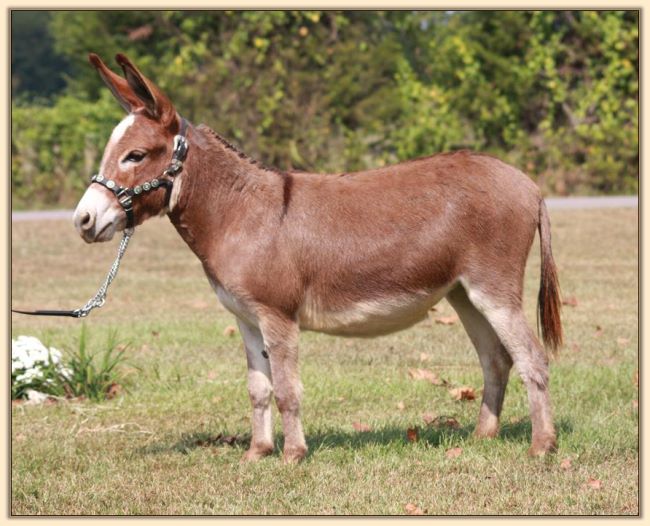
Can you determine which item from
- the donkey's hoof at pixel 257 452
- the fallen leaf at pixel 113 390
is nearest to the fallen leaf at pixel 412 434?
the donkey's hoof at pixel 257 452

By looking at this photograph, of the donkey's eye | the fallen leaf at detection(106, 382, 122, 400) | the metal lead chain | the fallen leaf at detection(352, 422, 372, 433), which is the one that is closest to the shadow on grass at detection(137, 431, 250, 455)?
the fallen leaf at detection(352, 422, 372, 433)

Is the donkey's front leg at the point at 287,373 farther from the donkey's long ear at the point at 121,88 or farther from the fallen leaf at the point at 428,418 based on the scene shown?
the donkey's long ear at the point at 121,88

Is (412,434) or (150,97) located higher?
(150,97)

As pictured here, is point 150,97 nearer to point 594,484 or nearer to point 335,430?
point 335,430

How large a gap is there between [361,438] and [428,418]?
71 cm

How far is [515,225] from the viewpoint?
258 inches

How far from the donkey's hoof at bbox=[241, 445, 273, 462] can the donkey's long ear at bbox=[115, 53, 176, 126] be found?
1.98m

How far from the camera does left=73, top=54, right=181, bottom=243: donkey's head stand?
6.13 meters

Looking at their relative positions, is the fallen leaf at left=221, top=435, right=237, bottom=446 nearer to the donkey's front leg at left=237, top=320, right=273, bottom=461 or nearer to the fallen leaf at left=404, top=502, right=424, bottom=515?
the donkey's front leg at left=237, top=320, right=273, bottom=461

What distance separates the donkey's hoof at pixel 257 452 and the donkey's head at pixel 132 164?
153 centimetres

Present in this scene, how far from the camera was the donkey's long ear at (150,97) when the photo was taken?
619 cm

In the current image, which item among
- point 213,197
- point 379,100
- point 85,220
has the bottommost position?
point 85,220

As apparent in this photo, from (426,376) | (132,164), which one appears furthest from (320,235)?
(426,376)

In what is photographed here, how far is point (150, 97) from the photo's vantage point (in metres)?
6.28
